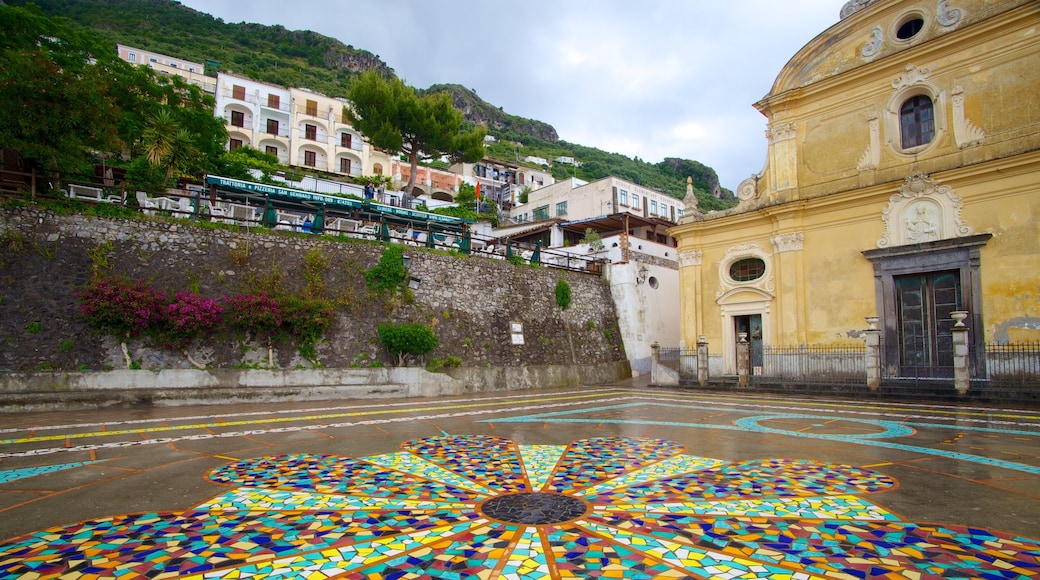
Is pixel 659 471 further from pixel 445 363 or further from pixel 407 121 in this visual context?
pixel 407 121

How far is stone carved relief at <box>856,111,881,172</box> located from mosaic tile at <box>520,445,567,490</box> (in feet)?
53.3

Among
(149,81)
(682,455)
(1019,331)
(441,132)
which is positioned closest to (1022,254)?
(1019,331)

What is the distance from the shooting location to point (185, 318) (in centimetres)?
1254

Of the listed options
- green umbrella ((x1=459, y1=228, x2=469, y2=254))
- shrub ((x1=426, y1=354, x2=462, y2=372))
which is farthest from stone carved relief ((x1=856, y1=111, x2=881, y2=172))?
shrub ((x1=426, y1=354, x2=462, y2=372))

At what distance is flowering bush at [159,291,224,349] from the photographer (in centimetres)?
1252

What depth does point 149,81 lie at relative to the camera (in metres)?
26.3

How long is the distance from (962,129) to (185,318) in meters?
22.3

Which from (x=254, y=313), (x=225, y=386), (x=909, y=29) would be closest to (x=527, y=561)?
(x=225, y=386)

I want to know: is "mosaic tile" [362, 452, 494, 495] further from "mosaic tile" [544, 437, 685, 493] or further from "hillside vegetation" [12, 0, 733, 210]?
"hillside vegetation" [12, 0, 733, 210]

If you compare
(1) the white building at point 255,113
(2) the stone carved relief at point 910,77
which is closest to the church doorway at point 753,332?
(2) the stone carved relief at point 910,77

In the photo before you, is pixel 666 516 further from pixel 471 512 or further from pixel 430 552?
pixel 430 552

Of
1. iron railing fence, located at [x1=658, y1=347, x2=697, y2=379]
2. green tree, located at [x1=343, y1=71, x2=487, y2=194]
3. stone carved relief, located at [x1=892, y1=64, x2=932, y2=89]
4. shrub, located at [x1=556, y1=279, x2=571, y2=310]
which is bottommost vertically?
iron railing fence, located at [x1=658, y1=347, x2=697, y2=379]

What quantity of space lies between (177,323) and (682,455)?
12.1m

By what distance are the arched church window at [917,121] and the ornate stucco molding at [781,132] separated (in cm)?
324
